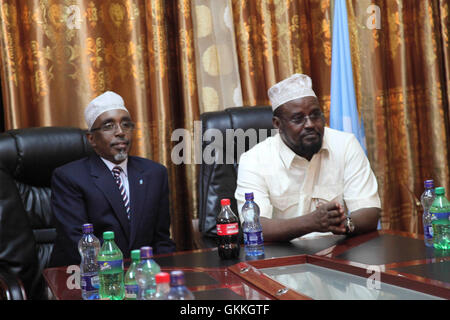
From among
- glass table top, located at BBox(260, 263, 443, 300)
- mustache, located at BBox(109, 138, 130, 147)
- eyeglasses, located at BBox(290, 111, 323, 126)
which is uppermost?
eyeglasses, located at BBox(290, 111, 323, 126)

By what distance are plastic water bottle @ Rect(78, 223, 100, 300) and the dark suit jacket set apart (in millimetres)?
573

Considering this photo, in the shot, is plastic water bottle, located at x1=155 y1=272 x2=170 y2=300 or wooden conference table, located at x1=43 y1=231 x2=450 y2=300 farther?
wooden conference table, located at x1=43 y1=231 x2=450 y2=300

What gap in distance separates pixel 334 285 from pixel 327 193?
1.13 metres

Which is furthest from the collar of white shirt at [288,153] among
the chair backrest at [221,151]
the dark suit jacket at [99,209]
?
the dark suit jacket at [99,209]

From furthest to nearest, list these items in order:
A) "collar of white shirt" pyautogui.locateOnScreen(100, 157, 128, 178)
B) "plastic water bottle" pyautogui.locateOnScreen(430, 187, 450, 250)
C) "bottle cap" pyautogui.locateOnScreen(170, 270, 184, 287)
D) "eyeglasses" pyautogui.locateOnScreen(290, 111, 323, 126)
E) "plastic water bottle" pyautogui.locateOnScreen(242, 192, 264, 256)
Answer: "collar of white shirt" pyautogui.locateOnScreen(100, 157, 128, 178) → "eyeglasses" pyautogui.locateOnScreen(290, 111, 323, 126) → "plastic water bottle" pyautogui.locateOnScreen(242, 192, 264, 256) → "plastic water bottle" pyautogui.locateOnScreen(430, 187, 450, 250) → "bottle cap" pyautogui.locateOnScreen(170, 270, 184, 287)

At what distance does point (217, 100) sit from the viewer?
3449 mm

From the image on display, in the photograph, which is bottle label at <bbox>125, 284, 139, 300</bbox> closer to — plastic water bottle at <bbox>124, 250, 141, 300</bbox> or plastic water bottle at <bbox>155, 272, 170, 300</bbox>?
plastic water bottle at <bbox>124, 250, 141, 300</bbox>

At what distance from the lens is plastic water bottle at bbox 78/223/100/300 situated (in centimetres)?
151

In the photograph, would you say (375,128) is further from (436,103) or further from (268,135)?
(268,135)

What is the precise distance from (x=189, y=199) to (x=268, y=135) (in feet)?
2.72

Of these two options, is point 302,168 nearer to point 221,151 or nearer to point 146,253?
point 221,151

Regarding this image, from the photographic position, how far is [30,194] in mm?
2652

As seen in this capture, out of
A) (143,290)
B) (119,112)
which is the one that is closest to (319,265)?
(143,290)

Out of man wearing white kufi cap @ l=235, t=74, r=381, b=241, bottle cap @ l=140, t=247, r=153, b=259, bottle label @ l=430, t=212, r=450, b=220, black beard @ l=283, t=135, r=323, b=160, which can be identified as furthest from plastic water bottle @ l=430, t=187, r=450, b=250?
bottle cap @ l=140, t=247, r=153, b=259
